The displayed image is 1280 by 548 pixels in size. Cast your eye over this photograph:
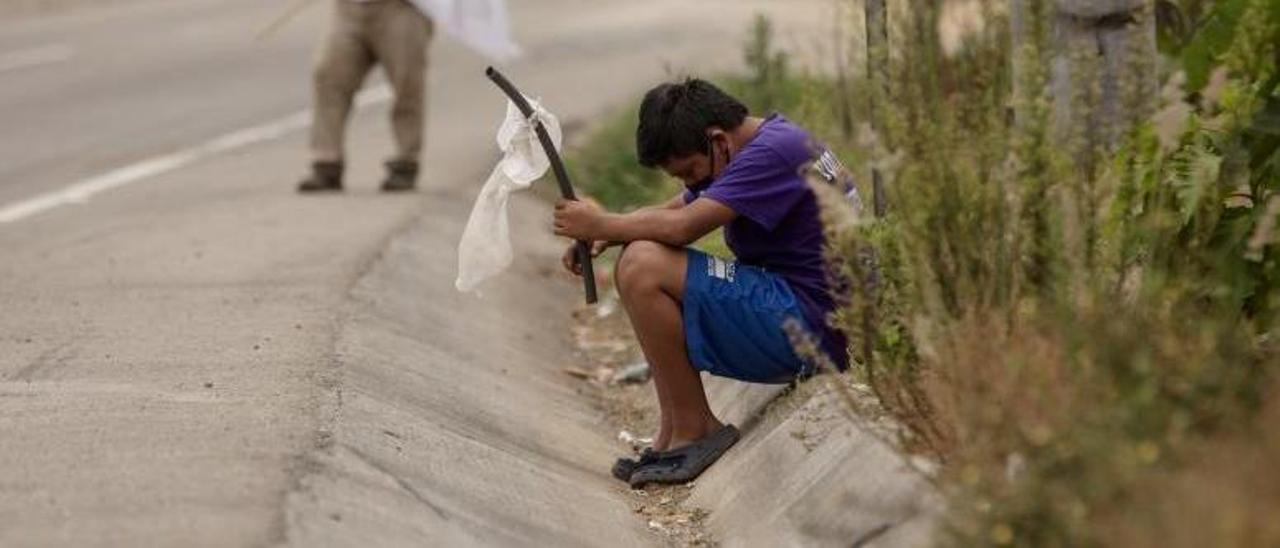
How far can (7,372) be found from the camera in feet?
24.9

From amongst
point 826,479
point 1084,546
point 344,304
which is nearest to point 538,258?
point 344,304

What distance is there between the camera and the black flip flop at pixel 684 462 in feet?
24.4

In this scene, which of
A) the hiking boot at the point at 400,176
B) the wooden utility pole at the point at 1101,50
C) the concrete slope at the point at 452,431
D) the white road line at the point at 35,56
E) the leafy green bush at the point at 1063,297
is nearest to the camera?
the leafy green bush at the point at 1063,297

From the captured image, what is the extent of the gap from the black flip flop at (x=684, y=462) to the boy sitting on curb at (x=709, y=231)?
3cm

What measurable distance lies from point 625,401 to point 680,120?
2.26 meters

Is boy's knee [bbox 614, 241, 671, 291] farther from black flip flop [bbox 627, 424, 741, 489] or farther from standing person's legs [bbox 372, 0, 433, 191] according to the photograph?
standing person's legs [bbox 372, 0, 433, 191]

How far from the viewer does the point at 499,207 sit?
7422 millimetres

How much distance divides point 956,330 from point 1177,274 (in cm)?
82

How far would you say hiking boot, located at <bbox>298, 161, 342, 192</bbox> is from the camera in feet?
42.2

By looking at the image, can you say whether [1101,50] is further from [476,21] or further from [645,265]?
[476,21]

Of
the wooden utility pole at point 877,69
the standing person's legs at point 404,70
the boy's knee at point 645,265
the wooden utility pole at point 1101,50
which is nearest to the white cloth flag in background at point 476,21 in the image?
the standing person's legs at point 404,70

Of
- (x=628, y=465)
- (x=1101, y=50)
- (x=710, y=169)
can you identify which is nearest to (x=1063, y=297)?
(x=710, y=169)

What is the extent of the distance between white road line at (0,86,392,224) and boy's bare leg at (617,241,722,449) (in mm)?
6394

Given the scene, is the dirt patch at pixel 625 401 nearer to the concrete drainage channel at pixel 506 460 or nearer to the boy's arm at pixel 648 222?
the concrete drainage channel at pixel 506 460
